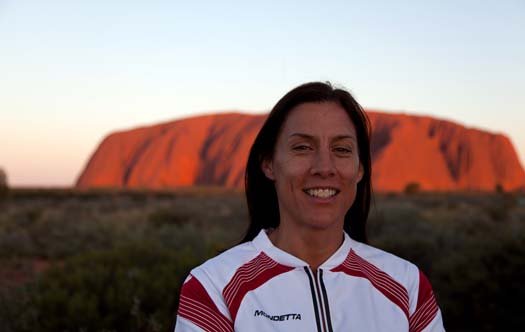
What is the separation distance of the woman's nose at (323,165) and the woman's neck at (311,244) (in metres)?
0.22

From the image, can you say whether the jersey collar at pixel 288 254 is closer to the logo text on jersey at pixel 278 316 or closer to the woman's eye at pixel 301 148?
the logo text on jersey at pixel 278 316

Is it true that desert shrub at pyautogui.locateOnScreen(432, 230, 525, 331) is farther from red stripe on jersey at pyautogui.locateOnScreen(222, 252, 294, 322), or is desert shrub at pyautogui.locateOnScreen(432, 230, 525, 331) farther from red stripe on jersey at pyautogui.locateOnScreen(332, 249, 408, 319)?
red stripe on jersey at pyautogui.locateOnScreen(222, 252, 294, 322)

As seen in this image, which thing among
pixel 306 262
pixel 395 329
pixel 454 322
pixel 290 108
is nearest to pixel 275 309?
pixel 306 262

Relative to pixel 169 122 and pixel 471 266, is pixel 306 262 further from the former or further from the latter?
pixel 169 122

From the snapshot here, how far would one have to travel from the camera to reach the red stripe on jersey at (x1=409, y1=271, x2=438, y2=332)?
206 cm

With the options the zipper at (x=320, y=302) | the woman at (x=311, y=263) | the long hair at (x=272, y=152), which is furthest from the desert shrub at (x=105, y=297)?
the zipper at (x=320, y=302)

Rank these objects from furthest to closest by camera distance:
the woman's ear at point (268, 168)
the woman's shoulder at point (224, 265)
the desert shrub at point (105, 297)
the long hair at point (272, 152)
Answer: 1. the desert shrub at point (105, 297)
2. the woman's ear at point (268, 168)
3. the long hair at point (272, 152)
4. the woman's shoulder at point (224, 265)

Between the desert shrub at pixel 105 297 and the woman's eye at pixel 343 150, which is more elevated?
the woman's eye at pixel 343 150

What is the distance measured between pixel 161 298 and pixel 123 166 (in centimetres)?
10304

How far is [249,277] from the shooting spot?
198 cm

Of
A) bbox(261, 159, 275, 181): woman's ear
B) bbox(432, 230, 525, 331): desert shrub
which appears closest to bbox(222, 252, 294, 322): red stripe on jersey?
bbox(261, 159, 275, 181): woman's ear

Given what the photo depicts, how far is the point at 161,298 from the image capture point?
5.44 metres

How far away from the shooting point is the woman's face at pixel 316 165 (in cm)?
212

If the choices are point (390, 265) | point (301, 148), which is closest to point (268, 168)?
point (301, 148)
